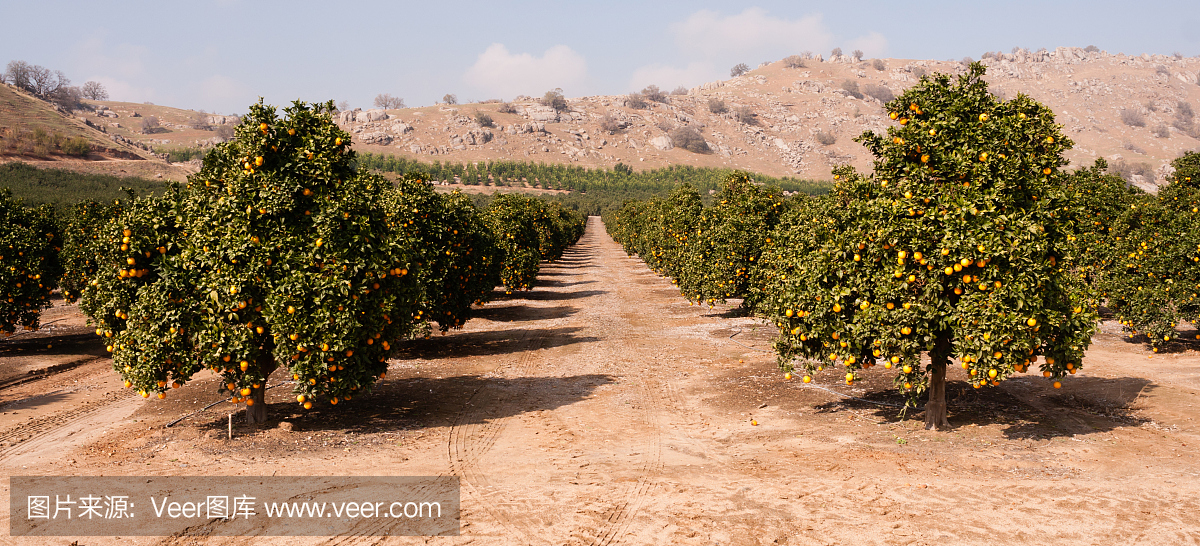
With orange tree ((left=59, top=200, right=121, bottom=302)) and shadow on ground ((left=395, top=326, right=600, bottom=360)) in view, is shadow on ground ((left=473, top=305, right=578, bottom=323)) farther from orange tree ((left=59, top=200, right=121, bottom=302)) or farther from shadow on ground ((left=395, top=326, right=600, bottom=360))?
orange tree ((left=59, top=200, right=121, bottom=302))

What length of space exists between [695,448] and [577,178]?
154 metres

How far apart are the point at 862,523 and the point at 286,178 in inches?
418

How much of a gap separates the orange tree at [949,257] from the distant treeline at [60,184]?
243 ft

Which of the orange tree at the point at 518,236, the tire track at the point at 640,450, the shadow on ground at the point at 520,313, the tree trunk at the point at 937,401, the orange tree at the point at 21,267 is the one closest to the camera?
the tire track at the point at 640,450

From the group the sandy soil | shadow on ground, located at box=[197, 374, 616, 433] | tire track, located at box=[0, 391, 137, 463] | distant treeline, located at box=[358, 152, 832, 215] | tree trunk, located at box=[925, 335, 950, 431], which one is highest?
distant treeline, located at box=[358, 152, 832, 215]

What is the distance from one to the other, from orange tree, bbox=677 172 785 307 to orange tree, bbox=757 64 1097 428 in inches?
454

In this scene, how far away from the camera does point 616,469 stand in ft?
34.9

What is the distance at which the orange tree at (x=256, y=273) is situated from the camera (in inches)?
428

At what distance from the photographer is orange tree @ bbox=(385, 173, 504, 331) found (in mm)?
19125

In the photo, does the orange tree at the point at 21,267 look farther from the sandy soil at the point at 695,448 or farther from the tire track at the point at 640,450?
the tire track at the point at 640,450

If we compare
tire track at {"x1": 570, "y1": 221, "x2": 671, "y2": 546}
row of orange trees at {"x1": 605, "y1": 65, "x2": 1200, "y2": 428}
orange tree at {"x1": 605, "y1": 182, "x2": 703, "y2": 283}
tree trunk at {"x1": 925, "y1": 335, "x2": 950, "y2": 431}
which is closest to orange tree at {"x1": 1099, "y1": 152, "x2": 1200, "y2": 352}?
row of orange trees at {"x1": 605, "y1": 65, "x2": 1200, "y2": 428}

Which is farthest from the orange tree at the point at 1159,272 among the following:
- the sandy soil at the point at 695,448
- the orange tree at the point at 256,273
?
the orange tree at the point at 256,273

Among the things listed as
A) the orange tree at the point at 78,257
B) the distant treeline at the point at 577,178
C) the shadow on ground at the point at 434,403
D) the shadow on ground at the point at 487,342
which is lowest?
the shadow on ground at the point at 487,342

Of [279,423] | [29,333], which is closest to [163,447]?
[279,423]
